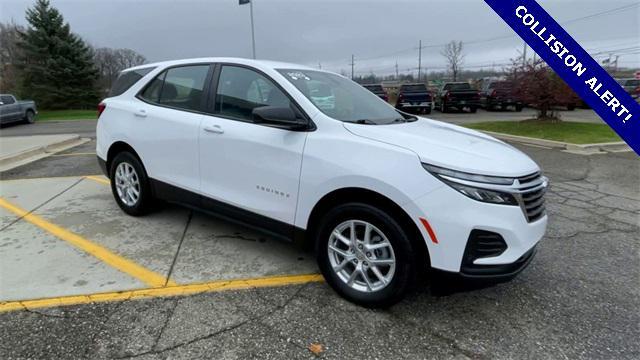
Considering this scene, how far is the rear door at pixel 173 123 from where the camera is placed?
3896 mm

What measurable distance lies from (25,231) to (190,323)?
2.82 meters

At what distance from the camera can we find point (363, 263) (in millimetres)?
2965

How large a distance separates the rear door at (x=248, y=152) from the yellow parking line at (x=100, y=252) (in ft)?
2.66

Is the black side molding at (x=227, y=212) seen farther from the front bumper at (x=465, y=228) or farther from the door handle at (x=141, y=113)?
the front bumper at (x=465, y=228)

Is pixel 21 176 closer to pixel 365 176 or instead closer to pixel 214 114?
pixel 214 114

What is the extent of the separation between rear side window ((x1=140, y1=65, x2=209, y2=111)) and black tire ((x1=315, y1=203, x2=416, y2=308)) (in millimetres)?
1786

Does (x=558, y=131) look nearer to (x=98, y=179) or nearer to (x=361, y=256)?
(x=361, y=256)

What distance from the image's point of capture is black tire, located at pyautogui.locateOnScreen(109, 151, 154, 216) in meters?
4.48

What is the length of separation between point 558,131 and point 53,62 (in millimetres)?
34550

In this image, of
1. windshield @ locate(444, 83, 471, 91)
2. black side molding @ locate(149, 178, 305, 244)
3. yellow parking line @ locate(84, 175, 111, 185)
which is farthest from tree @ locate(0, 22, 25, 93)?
black side molding @ locate(149, 178, 305, 244)

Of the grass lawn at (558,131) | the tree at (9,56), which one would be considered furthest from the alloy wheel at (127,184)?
the tree at (9,56)

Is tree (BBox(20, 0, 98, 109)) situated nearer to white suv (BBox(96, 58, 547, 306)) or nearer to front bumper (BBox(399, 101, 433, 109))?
front bumper (BBox(399, 101, 433, 109))

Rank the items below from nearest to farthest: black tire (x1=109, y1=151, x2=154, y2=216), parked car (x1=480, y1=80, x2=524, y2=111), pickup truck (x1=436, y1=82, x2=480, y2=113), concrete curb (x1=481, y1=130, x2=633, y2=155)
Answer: black tire (x1=109, y1=151, x2=154, y2=216), concrete curb (x1=481, y1=130, x2=633, y2=155), pickup truck (x1=436, y1=82, x2=480, y2=113), parked car (x1=480, y1=80, x2=524, y2=111)

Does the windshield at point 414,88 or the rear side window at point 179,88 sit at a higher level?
the windshield at point 414,88
